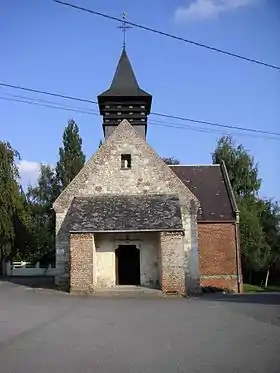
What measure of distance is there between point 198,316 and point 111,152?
1581cm

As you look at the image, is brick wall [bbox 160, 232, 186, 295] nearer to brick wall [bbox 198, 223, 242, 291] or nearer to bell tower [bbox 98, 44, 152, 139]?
brick wall [bbox 198, 223, 242, 291]

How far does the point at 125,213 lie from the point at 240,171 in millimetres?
27895

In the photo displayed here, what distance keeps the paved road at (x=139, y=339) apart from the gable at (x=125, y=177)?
11.9m

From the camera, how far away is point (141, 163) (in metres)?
29.2

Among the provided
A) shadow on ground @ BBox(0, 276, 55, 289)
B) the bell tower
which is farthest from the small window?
shadow on ground @ BBox(0, 276, 55, 289)

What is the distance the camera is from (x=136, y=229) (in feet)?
83.0

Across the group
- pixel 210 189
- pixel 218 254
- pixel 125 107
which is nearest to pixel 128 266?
pixel 218 254

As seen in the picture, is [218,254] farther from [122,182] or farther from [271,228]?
[271,228]

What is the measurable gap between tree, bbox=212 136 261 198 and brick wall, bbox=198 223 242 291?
1955cm

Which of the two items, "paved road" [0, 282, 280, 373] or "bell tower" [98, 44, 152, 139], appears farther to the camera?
"bell tower" [98, 44, 152, 139]

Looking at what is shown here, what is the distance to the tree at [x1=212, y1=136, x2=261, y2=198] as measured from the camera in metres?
52.1

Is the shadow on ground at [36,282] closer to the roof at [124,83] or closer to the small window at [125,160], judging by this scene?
the small window at [125,160]

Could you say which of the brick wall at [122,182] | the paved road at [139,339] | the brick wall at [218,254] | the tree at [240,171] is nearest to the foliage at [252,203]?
the tree at [240,171]

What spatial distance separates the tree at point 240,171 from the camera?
2052 inches
